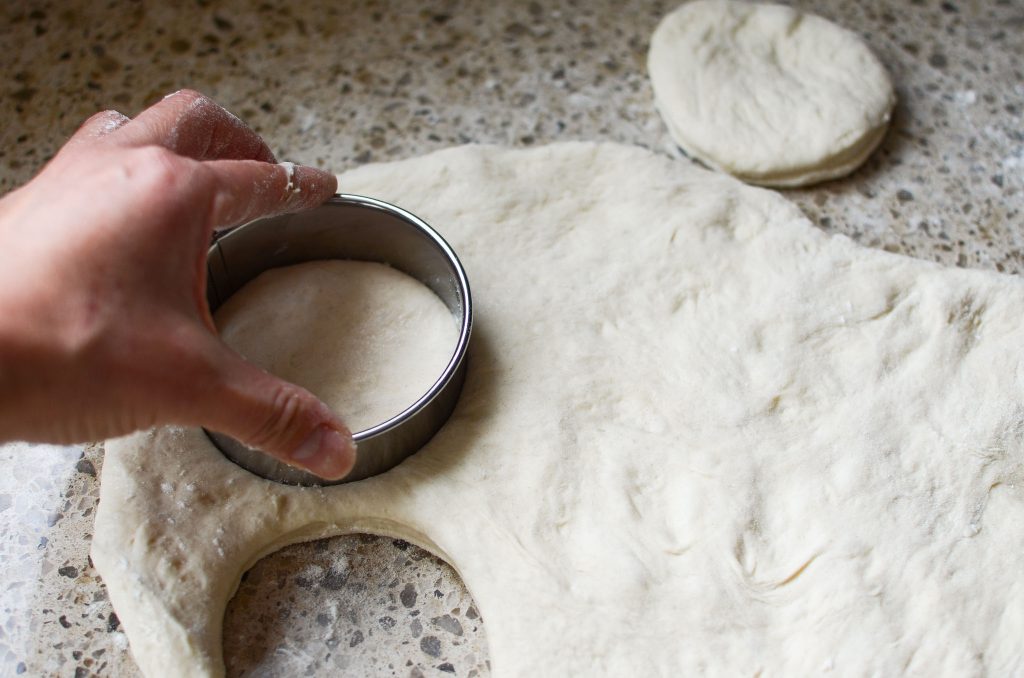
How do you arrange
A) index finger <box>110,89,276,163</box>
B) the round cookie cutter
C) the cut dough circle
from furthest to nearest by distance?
1. the cut dough circle
2. the round cookie cutter
3. index finger <box>110,89,276,163</box>

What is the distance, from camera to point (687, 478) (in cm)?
151

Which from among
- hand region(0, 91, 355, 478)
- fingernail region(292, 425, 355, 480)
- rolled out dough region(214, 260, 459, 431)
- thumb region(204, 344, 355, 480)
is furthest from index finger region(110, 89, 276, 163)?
fingernail region(292, 425, 355, 480)

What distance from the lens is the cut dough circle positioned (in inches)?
80.7

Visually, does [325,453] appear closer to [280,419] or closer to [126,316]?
[280,419]

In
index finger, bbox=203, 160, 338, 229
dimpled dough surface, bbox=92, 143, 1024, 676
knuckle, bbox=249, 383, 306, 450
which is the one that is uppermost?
index finger, bbox=203, 160, 338, 229

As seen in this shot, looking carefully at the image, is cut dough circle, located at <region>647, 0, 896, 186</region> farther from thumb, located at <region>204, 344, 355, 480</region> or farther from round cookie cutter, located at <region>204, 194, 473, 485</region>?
thumb, located at <region>204, 344, 355, 480</region>

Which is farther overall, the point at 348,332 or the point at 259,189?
the point at 348,332

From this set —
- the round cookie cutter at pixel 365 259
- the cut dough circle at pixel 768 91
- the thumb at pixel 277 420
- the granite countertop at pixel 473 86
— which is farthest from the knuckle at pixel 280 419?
the cut dough circle at pixel 768 91

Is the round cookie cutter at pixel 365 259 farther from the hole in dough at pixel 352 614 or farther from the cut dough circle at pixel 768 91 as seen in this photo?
the cut dough circle at pixel 768 91

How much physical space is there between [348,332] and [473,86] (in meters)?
0.92

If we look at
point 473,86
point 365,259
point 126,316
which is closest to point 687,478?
point 365,259

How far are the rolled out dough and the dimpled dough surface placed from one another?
10 cm

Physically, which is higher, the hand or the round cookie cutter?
the hand

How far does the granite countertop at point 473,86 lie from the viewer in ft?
6.84
